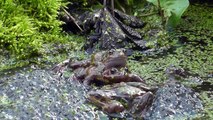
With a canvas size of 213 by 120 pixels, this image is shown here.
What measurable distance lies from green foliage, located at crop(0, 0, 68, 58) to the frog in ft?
1.65

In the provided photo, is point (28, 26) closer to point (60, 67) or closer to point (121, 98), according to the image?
point (60, 67)

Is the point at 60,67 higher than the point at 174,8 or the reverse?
the reverse

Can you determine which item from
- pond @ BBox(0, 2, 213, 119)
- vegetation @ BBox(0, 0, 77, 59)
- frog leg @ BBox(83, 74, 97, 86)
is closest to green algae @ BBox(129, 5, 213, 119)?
pond @ BBox(0, 2, 213, 119)

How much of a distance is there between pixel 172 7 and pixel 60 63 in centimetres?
63

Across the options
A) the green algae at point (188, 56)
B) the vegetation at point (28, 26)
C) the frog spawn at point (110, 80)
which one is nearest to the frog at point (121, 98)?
the frog spawn at point (110, 80)

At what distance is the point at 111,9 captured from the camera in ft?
7.16

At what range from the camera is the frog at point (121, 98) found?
4.99 feet

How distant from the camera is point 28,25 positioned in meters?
2.02

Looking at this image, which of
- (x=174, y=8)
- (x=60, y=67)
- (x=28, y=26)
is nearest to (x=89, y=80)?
(x=60, y=67)

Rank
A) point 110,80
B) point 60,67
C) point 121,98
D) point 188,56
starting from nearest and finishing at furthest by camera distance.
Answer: point 121,98 < point 110,80 < point 60,67 < point 188,56

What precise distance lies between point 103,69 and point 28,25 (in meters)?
0.51

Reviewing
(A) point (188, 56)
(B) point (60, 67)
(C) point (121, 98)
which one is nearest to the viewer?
(C) point (121, 98)

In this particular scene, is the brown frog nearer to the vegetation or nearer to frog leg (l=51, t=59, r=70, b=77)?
frog leg (l=51, t=59, r=70, b=77)

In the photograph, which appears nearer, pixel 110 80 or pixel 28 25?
pixel 110 80
